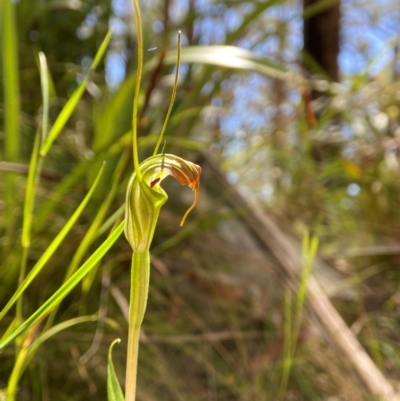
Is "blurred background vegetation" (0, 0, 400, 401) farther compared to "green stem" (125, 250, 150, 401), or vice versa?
"blurred background vegetation" (0, 0, 400, 401)

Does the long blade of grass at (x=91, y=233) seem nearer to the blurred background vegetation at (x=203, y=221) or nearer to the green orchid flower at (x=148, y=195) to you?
the blurred background vegetation at (x=203, y=221)

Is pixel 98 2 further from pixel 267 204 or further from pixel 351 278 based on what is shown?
pixel 351 278

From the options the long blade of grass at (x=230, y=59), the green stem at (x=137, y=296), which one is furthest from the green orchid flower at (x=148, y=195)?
the long blade of grass at (x=230, y=59)

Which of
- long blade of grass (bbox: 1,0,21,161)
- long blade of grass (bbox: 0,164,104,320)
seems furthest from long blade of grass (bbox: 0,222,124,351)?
long blade of grass (bbox: 1,0,21,161)

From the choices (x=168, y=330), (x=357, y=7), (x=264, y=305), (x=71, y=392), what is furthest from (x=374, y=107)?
(x=357, y=7)

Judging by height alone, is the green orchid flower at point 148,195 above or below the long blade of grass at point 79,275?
above

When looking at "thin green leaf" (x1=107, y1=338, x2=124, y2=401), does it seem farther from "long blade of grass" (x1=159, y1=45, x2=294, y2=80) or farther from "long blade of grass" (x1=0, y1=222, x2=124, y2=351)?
"long blade of grass" (x1=159, y1=45, x2=294, y2=80)

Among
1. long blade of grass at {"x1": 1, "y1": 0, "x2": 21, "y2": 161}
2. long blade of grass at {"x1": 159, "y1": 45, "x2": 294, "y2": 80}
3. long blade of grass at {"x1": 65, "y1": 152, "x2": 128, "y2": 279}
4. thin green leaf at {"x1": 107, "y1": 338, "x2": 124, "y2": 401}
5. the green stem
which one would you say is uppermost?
long blade of grass at {"x1": 159, "y1": 45, "x2": 294, "y2": 80}
